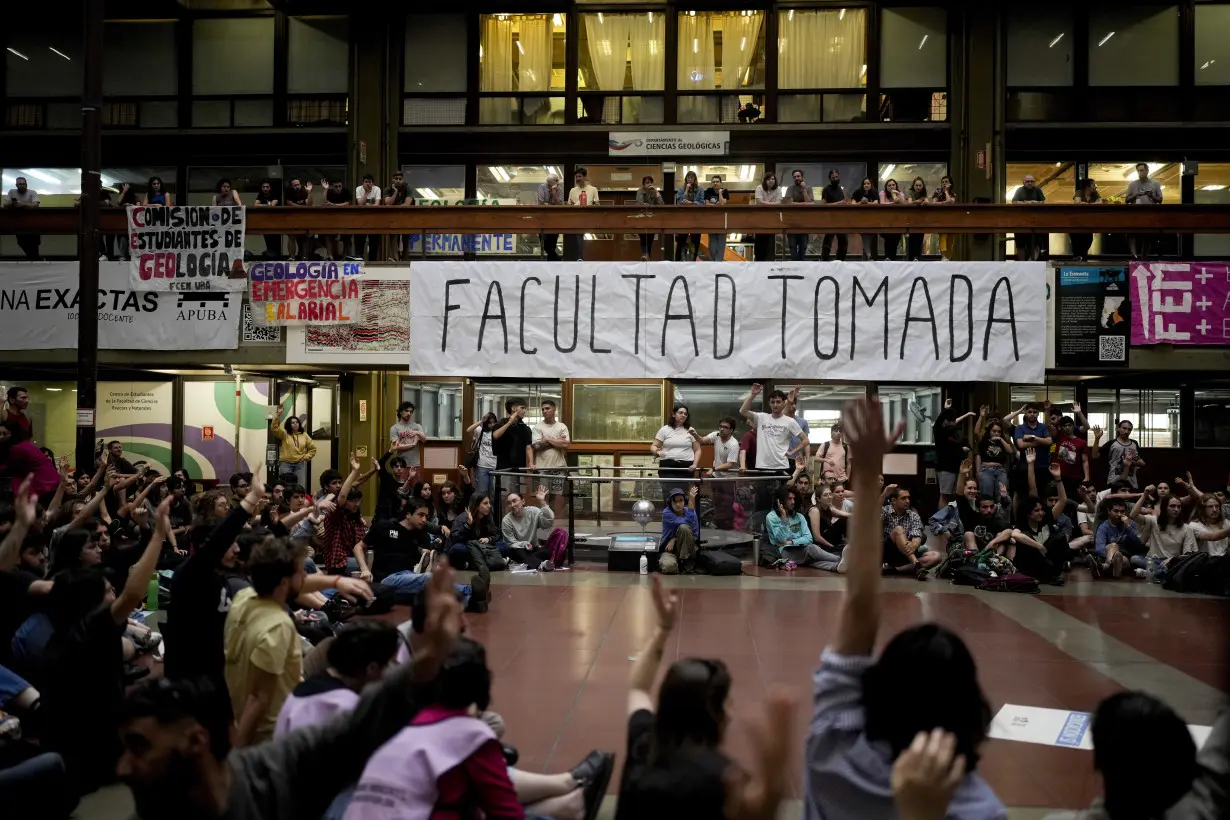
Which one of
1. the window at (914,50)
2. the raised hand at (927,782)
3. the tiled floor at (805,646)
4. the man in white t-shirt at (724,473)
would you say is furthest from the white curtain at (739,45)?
the raised hand at (927,782)

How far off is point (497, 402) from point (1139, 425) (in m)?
12.5

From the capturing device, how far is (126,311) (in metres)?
15.2

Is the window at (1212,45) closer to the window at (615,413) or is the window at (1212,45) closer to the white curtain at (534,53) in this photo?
the window at (615,413)

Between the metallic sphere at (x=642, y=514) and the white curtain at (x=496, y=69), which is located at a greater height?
the white curtain at (x=496, y=69)

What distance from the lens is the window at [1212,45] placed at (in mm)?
20125

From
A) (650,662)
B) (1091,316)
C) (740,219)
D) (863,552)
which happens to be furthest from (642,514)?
(863,552)

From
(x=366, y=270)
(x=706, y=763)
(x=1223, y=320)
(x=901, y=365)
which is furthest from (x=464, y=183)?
(x=706, y=763)

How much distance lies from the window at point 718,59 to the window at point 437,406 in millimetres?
7466

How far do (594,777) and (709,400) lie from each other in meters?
15.0

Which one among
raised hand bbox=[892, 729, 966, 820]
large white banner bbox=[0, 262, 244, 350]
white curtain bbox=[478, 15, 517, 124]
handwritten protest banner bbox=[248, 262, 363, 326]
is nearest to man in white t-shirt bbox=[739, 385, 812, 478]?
handwritten protest banner bbox=[248, 262, 363, 326]

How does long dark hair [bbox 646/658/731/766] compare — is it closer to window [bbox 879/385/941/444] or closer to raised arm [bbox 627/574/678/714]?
raised arm [bbox 627/574/678/714]

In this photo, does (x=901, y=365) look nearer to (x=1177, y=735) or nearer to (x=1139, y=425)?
(x=1139, y=425)

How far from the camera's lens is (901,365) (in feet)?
46.2

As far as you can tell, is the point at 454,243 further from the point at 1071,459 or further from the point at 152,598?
the point at 1071,459
